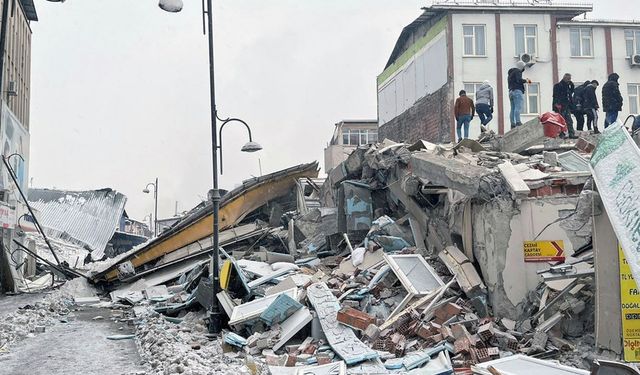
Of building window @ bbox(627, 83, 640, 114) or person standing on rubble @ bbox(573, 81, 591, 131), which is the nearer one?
person standing on rubble @ bbox(573, 81, 591, 131)

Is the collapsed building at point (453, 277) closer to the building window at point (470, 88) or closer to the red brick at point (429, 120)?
the red brick at point (429, 120)

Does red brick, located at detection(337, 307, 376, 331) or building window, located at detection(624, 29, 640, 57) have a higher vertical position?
building window, located at detection(624, 29, 640, 57)

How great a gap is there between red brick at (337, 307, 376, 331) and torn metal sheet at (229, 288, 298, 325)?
1265 mm

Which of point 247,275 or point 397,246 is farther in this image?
point 247,275

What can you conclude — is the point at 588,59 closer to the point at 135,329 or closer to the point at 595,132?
the point at 595,132

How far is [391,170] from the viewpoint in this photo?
1274 centimetres

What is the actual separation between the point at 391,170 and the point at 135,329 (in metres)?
6.01

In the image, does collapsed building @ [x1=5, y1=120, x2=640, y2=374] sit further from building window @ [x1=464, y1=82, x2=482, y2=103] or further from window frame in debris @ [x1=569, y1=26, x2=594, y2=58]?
window frame in debris @ [x1=569, y1=26, x2=594, y2=58]

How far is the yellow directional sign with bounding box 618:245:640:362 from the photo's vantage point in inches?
240

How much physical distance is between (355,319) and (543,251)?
281 centimetres

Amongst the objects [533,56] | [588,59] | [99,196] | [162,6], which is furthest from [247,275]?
[99,196]

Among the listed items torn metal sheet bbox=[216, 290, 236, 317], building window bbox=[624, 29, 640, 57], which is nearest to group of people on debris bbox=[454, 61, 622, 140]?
torn metal sheet bbox=[216, 290, 236, 317]

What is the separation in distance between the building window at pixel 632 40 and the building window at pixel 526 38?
5158 mm

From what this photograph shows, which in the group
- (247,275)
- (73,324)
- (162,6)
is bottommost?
(73,324)
